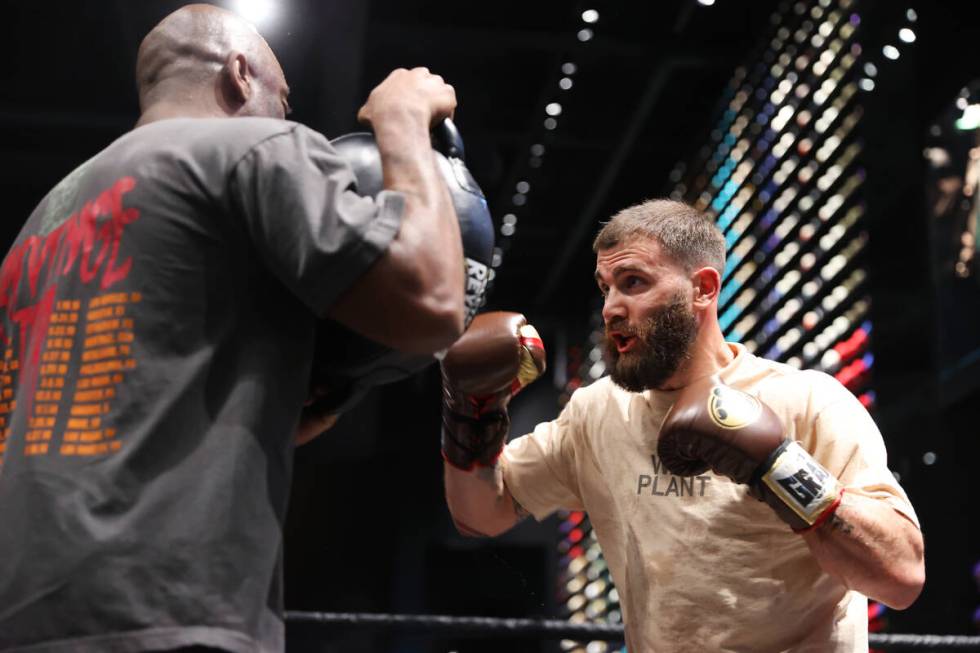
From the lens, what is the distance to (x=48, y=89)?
157 inches

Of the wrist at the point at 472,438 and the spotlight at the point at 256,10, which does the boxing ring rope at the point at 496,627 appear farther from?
the spotlight at the point at 256,10

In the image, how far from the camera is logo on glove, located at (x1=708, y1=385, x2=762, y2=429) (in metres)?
1.67

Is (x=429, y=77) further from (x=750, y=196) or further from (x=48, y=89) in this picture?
(x=750, y=196)

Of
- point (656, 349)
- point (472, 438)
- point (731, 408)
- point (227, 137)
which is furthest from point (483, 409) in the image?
point (227, 137)

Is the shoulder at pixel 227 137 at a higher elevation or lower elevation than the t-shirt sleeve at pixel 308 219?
higher

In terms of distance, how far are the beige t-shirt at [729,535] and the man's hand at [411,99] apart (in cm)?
86

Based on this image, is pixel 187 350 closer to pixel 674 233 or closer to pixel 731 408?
pixel 731 408

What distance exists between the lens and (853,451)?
175 centimetres

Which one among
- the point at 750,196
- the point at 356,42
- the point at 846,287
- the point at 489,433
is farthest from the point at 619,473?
the point at 750,196

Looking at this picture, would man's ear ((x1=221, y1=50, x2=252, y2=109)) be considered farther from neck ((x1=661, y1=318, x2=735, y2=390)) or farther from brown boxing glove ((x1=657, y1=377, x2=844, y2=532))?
neck ((x1=661, y1=318, x2=735, y2=390))

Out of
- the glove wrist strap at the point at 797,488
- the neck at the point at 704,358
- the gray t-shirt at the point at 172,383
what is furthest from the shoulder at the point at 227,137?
the neck at the point at 704,358

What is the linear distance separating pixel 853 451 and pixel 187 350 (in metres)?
1.19

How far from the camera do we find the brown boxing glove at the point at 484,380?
1.86m

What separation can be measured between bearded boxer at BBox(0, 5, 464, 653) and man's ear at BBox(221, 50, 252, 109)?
129mm
